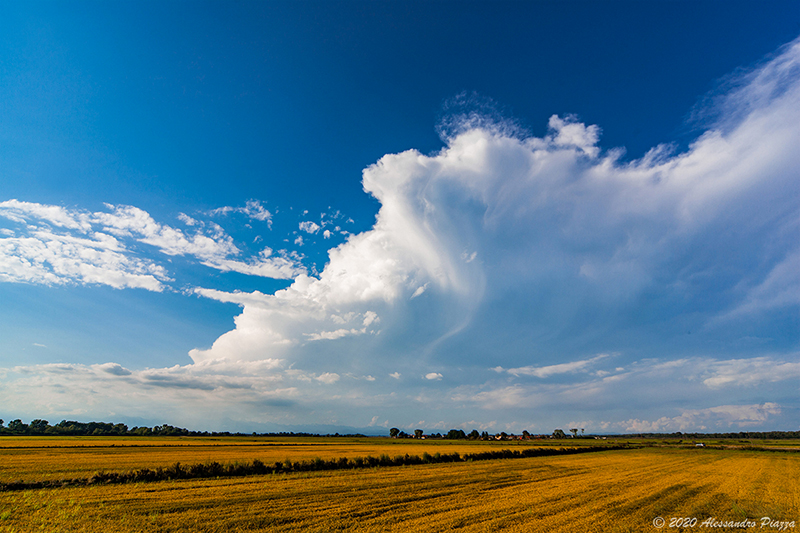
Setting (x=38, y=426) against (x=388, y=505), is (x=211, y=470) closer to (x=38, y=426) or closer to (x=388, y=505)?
(x=388, y=505)

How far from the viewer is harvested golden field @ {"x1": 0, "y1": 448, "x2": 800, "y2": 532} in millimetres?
15016

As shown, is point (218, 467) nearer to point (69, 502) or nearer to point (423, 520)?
point (69, 502)

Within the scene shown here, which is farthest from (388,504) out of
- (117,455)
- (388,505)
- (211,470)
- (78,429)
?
(78,429)

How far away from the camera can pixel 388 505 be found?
60.8ft

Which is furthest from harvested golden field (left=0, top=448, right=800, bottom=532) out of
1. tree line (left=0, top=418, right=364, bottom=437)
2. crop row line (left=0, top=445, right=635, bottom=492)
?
tree line (left=0, top=418, right=364, bottom=437)

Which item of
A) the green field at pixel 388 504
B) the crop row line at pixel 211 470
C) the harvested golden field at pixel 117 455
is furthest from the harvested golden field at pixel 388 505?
the harvested golden field at pixel 117 455

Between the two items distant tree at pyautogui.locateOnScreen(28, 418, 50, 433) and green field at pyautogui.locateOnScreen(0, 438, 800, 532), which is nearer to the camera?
green field at pyautogui.locateOnScreen(0, 438, 800, 532)

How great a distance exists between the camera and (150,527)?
14.2m

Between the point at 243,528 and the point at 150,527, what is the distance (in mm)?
3765

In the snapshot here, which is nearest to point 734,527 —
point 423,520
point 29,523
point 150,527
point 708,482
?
point 423,520

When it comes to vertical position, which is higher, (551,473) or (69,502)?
(69,502)

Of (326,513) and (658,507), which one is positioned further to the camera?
(658,507)

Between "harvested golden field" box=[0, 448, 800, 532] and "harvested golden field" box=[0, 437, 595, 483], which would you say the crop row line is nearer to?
"harvested golden field" box=[0, 448, 800, 532]

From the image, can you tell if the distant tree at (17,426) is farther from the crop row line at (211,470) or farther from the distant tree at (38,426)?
the crop row line at (211,470)
